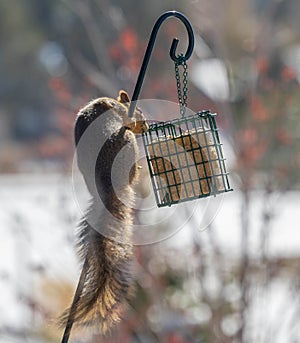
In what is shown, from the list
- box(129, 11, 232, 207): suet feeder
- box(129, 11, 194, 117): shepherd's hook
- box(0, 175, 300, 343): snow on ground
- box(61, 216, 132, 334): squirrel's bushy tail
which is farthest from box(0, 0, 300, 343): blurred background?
box(129, 11, 194, 117): shepherd's hook

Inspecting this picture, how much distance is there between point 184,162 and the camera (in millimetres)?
2598

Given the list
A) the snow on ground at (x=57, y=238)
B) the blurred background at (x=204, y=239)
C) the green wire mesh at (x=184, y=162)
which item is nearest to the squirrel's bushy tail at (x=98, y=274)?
the green wire mesh at (x=184, y=162)

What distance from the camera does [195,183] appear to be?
2.61m

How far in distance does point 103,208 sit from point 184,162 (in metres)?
0.44

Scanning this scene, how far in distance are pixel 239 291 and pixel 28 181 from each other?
30.7 feet

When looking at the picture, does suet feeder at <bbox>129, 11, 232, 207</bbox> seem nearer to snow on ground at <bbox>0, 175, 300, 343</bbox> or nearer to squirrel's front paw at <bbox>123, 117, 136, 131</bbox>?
squirrel's front paw at <bbox>123, 117, 136, 131</bbox>

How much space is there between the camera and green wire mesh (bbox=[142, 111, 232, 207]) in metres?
2.58

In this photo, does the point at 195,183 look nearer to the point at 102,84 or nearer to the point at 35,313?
the point at 102,84

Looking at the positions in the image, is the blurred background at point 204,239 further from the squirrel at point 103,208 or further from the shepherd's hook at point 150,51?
the shepherd's hook at point 150,51

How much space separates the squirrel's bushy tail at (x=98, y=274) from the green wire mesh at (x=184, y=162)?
0.35 metres

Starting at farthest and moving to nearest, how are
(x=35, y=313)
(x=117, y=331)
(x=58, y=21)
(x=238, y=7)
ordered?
(x=58, y=21), (x=238, y=7), (x=35, y=313), (x=117, y=331)

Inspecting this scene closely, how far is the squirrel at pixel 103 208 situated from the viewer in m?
2.24

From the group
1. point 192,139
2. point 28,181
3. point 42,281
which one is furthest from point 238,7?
point 192,139

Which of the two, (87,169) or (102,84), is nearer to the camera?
(87,169)
